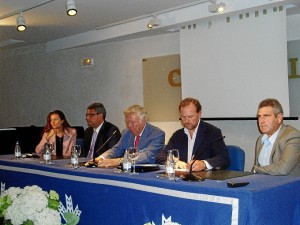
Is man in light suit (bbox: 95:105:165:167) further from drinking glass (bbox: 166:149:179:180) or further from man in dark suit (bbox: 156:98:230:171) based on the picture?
drinking glass (bbox: 166:149:179:180)

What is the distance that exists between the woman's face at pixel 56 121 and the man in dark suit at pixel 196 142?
1.56 meters

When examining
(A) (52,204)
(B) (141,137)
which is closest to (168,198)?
(A) (52,204)

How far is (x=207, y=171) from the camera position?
286 centimetres

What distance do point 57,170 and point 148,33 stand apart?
3.07 meters

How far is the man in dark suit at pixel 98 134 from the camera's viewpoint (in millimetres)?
4188

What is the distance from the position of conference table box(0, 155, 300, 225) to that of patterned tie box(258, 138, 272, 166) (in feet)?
1.77

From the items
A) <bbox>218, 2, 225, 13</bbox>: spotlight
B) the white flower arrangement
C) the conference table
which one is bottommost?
the conference table

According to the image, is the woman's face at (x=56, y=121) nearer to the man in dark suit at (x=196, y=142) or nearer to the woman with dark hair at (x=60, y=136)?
the woman with dark hair at (x=60, y=136)

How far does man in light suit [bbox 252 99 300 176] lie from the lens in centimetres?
286

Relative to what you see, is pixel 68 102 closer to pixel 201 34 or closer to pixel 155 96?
pixel 155 96

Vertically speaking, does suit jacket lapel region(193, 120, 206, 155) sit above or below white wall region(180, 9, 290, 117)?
below

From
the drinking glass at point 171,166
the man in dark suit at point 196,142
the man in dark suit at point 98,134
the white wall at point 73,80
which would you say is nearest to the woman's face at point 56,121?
the man in dark suit at point 98,134

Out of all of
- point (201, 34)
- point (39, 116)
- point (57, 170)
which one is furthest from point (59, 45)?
point (57, 170)

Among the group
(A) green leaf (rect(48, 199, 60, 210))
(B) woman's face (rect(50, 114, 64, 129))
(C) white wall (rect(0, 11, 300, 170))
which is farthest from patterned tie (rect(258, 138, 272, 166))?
(B) woman's face (rect(50, 114, 64, 129))
